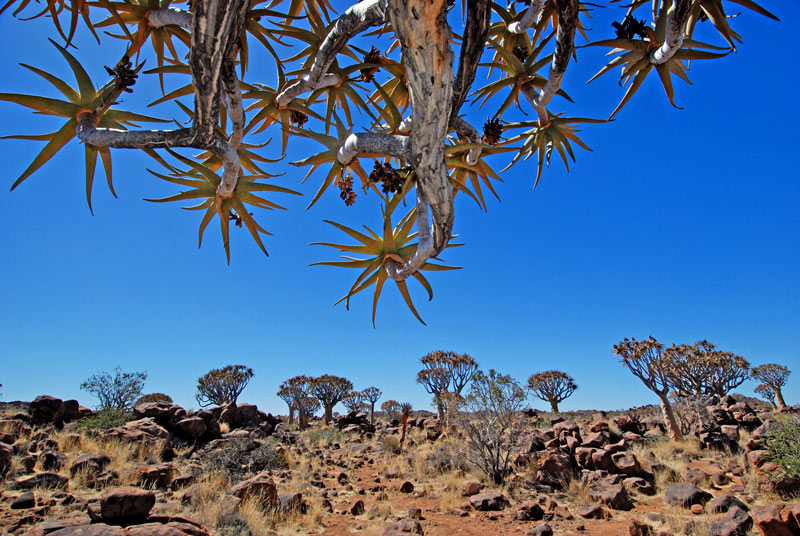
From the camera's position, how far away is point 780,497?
19.4 feet

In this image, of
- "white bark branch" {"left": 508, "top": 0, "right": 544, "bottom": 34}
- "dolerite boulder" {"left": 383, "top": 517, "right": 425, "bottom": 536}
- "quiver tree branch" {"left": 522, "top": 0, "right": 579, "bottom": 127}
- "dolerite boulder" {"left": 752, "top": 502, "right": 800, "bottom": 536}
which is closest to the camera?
"quiver tree branch" {"left": 522, "top": 0, "right": 579, "bottom": 127}

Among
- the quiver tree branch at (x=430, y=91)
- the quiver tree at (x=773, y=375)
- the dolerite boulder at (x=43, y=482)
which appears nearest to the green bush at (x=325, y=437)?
the dolerite boulder at (x=43, y=482)

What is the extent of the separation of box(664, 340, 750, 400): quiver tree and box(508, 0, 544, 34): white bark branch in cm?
1463

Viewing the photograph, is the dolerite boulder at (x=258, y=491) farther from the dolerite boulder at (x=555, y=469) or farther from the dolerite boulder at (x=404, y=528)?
the dolerite boulder at (x=555, y=469)

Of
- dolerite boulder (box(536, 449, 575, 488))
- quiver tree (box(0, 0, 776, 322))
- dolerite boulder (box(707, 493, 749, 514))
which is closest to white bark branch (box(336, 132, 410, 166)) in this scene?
quiver tree (box(0, 0, 776, 322))

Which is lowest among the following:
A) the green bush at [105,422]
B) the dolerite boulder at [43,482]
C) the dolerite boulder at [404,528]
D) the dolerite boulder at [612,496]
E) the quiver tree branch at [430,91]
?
the dolerite boulder at [404,528]

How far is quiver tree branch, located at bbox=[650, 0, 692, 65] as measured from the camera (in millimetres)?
2672

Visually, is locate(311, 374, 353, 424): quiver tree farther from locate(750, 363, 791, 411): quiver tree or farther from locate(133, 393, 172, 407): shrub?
locate(750, 363, 791, 411): quiver tree

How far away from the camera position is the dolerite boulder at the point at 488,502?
6602mm

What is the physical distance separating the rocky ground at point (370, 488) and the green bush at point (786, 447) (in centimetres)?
17

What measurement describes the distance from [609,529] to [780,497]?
269 cm

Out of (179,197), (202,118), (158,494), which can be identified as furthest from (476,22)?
(158,494)

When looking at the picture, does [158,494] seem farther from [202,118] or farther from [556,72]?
[556,72]

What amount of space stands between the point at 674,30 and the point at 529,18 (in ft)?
3.64
